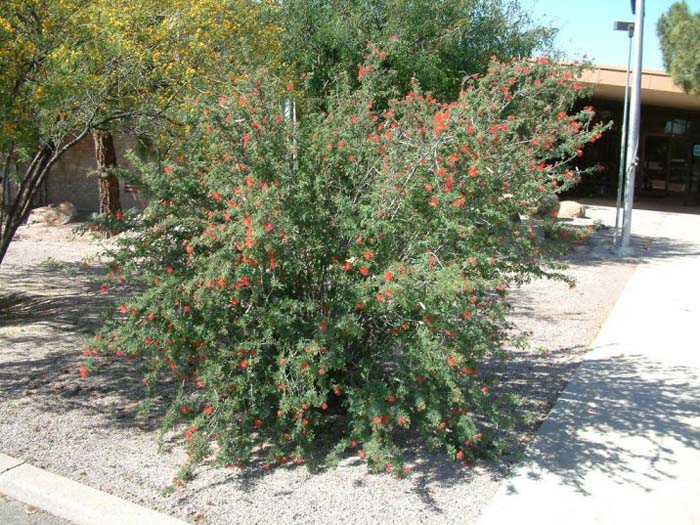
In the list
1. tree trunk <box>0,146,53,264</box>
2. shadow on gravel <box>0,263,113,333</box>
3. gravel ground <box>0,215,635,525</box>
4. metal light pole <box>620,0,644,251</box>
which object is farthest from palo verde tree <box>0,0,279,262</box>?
metal light pole <box>620,0,644,251</box>

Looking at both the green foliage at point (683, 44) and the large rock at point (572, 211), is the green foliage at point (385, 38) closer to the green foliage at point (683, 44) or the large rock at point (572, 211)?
the green foliage at point (683, 44)

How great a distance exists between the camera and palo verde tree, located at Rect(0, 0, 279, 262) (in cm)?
686

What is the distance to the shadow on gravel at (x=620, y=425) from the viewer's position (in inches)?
195

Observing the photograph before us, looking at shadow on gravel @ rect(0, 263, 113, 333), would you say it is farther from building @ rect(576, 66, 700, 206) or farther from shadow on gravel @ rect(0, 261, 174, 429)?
building @ rect(576, 66, 700, 206)

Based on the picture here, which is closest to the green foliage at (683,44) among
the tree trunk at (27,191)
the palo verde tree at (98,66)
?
the palo verde tree at (98,66)

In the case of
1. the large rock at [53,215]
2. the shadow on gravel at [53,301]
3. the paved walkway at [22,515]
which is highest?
the large rock at [53,215]

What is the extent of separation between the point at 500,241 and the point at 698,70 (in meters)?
15.6

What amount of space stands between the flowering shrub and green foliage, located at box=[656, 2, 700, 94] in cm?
1474

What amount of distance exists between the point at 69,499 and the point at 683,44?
59.6 feet

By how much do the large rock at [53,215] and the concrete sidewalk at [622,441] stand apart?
14929 mm

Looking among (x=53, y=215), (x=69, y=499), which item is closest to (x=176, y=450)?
(x=69, y=499)

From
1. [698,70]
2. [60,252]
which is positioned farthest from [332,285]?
[698,70]

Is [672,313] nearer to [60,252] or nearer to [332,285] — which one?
[332,285]

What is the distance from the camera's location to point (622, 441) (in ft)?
17.6
